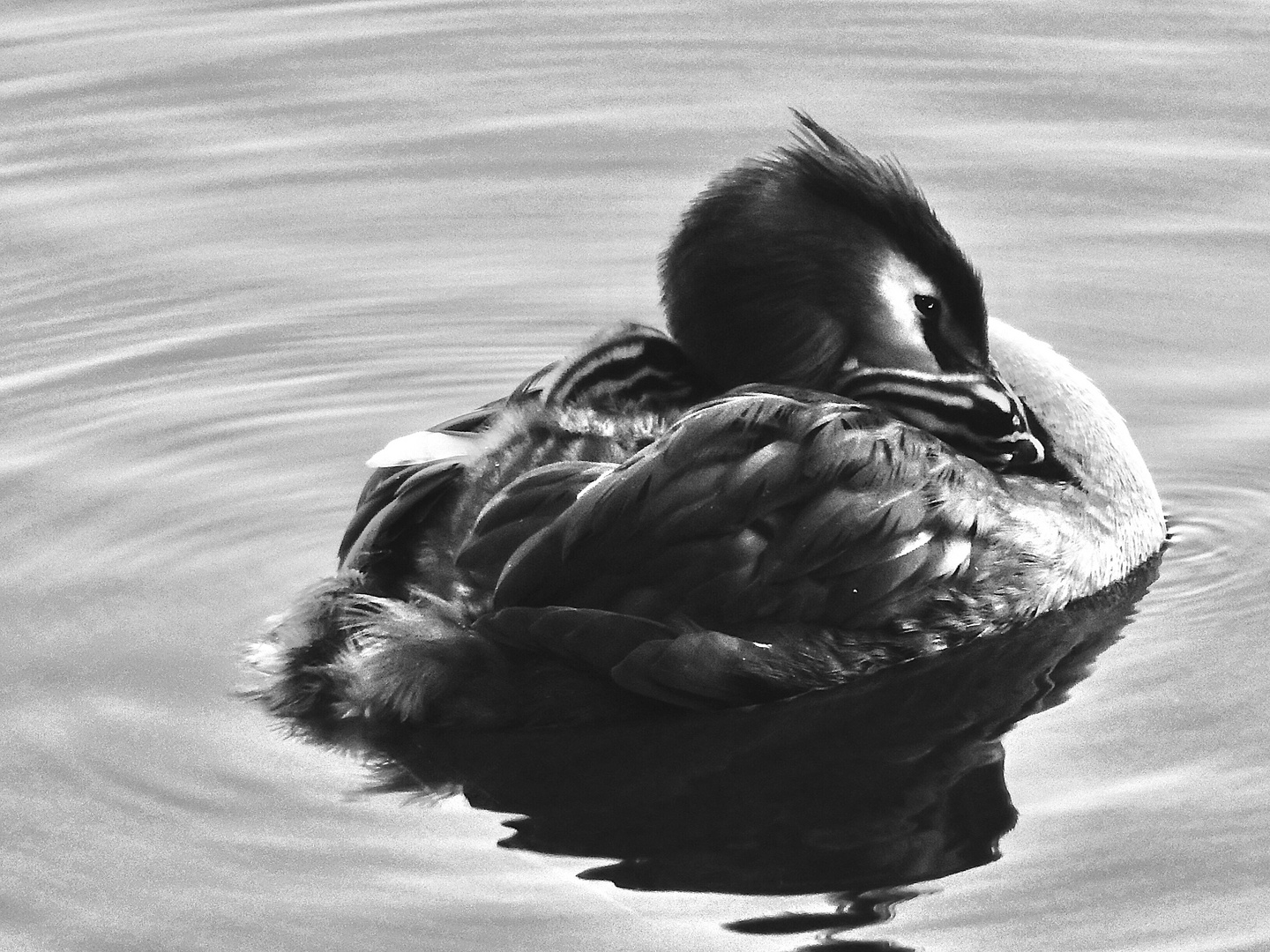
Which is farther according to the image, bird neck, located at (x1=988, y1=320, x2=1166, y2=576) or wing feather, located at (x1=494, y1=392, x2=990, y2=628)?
bird neck, located at (x1=988, y1=320, x2=1166, y2=576)

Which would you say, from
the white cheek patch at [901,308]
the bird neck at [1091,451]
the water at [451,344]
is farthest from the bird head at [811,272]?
the water at [451,344]

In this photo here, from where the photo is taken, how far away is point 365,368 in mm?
8969

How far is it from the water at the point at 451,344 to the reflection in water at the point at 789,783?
0.09 metres

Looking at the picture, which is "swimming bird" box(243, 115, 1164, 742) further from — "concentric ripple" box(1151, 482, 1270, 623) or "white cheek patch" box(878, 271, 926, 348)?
"concentric ripple" box(1151, 482, 1270, 623)

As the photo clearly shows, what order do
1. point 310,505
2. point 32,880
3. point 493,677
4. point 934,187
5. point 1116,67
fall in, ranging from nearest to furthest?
point 32,880
point 493,677
point 310,505
point 934,187
point 1116,67

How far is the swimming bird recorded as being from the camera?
6609mm

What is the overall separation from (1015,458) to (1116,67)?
3.89 meters

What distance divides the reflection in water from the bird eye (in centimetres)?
100

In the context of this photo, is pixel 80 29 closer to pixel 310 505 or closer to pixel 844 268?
pixel 310 505

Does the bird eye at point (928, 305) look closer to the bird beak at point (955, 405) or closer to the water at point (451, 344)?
the bird beak at point (955, 405)

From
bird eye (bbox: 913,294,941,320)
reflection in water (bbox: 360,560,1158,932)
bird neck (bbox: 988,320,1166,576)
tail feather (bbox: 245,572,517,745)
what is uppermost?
bird eye (bbox: 913,294,941,320)

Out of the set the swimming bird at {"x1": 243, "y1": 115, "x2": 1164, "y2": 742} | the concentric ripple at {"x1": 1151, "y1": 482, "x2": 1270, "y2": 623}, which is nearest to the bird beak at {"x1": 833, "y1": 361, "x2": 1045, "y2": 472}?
the swimming bird at {"x1": 243, "y1": 115, "x2": 1164, "y2": 742}

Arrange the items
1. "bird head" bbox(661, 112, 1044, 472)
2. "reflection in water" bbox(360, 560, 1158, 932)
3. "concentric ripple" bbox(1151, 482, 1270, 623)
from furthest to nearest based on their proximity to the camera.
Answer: "concentric ripple" bbox(1151, 482, 1270, 623) → "bird head" bbox(661, 112, 1044, 472) → "reflection in water" bbox(360, 560, 1158, 932)

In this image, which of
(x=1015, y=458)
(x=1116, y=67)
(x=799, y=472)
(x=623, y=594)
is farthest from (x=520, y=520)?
(x=1116, y=67)
